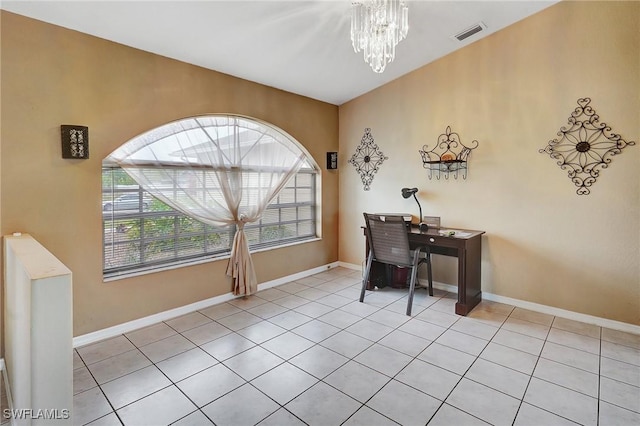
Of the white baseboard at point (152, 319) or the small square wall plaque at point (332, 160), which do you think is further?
the small square wall plaque at point (332, 160)

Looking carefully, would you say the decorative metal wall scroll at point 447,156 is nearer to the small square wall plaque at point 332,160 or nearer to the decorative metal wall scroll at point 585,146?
the decorative metal wall scroll at point 585,146

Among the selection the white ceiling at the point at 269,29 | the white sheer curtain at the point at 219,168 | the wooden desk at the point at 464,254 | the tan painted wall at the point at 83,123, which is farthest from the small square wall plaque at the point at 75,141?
the wooden desk at the point at 464,254

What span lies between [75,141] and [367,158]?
3.42 metres

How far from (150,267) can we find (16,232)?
41.6 inches

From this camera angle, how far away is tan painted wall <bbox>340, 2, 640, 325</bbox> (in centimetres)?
287

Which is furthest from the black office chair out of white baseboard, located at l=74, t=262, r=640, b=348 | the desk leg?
white baseboard, located at l=74, t=262, r=640, b=348

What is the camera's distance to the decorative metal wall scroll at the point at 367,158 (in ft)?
15.1

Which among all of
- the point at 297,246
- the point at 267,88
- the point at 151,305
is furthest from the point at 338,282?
the point at 267,88

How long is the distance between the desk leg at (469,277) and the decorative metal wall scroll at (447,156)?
87cm

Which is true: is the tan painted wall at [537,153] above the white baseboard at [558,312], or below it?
above

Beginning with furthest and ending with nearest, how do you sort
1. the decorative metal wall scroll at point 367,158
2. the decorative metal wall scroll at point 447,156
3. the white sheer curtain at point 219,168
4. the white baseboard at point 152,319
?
the decorative metal wall scroll at point 367,158, the decorative metal wall scroll at point 447,156, the white sheer curtain at point 219,168, the white baseboard at point 152,319

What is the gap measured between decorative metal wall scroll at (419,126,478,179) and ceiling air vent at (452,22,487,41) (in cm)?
96

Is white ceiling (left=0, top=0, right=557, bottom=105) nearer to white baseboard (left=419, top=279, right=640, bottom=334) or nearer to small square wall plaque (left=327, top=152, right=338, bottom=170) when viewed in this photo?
small square wall plaque (left=327, top=152, right=338, bottom=170)

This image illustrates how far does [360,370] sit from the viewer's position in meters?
2.32
